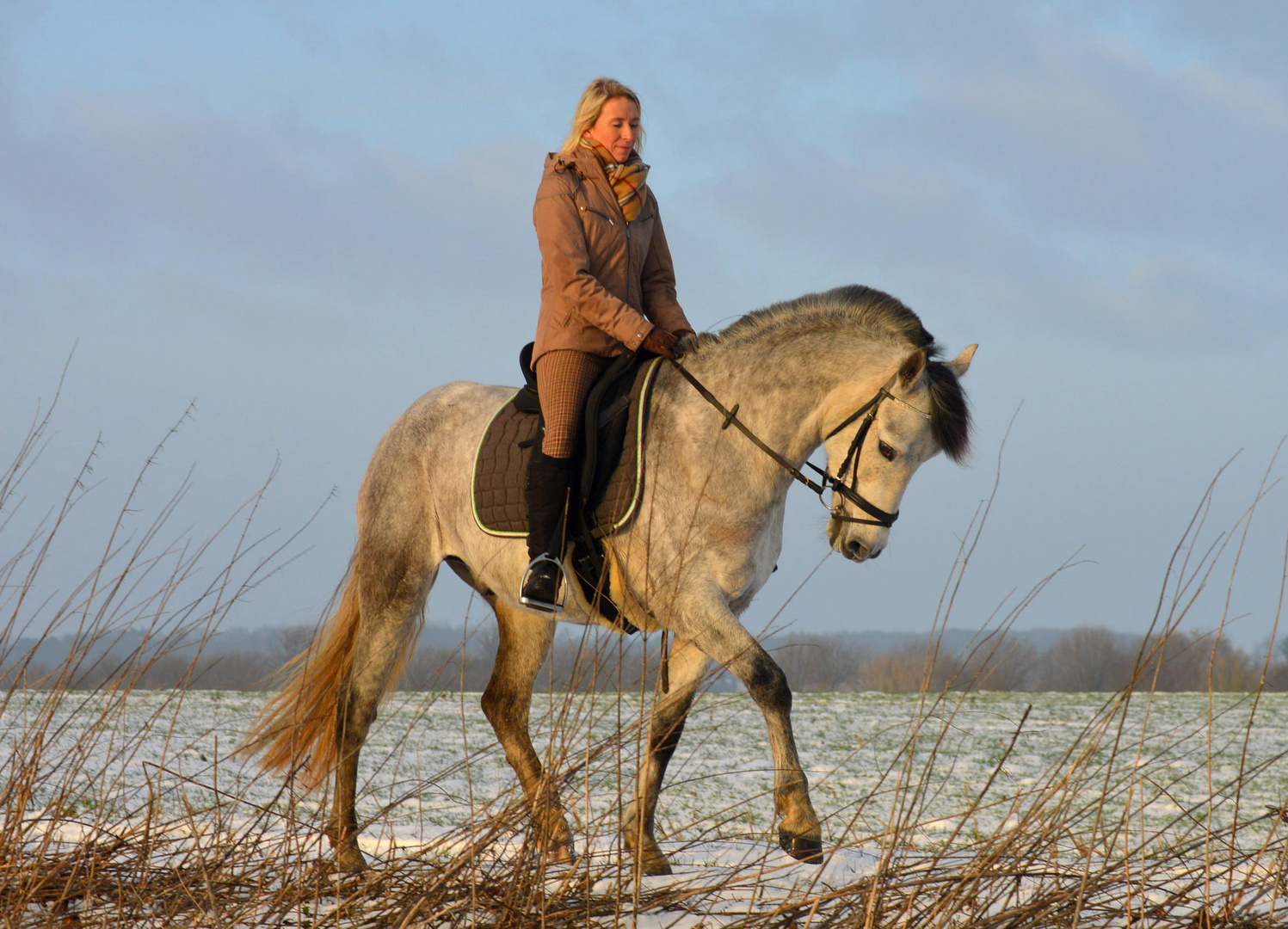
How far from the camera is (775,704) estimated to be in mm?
3477

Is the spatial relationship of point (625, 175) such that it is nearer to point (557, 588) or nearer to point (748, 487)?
point (748, 487)

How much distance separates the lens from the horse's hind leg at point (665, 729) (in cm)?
373

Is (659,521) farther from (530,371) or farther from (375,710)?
(375,710)

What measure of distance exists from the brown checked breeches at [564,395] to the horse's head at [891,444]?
110 centimetres

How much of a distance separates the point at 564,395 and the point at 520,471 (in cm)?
46

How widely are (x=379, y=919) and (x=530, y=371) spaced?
A: 8.10 feet

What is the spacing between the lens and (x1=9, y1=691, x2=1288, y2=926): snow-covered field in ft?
11.9

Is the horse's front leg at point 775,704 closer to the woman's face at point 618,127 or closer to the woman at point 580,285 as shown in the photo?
the woman at point 580,285

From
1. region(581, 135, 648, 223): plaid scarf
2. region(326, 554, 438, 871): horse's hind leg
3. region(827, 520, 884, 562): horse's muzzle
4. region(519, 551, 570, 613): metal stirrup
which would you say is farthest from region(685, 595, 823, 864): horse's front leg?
region(326, 554, 438, 871): horse's hind leg

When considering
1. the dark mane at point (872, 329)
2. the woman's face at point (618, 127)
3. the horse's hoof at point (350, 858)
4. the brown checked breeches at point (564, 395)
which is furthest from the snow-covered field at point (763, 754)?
the woman's face at point (618, 127)

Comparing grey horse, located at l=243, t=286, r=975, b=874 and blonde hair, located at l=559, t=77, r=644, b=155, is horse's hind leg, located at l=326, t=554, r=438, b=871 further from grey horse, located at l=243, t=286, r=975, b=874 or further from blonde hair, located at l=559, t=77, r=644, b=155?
blonde hair, located at l=559, t=77, r=644, b=155

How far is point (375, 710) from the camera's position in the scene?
199 inches

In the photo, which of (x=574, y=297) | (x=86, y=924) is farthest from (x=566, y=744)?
(x=574, y=297)

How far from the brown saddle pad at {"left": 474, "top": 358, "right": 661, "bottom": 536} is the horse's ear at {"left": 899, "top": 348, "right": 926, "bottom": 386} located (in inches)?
41.0
